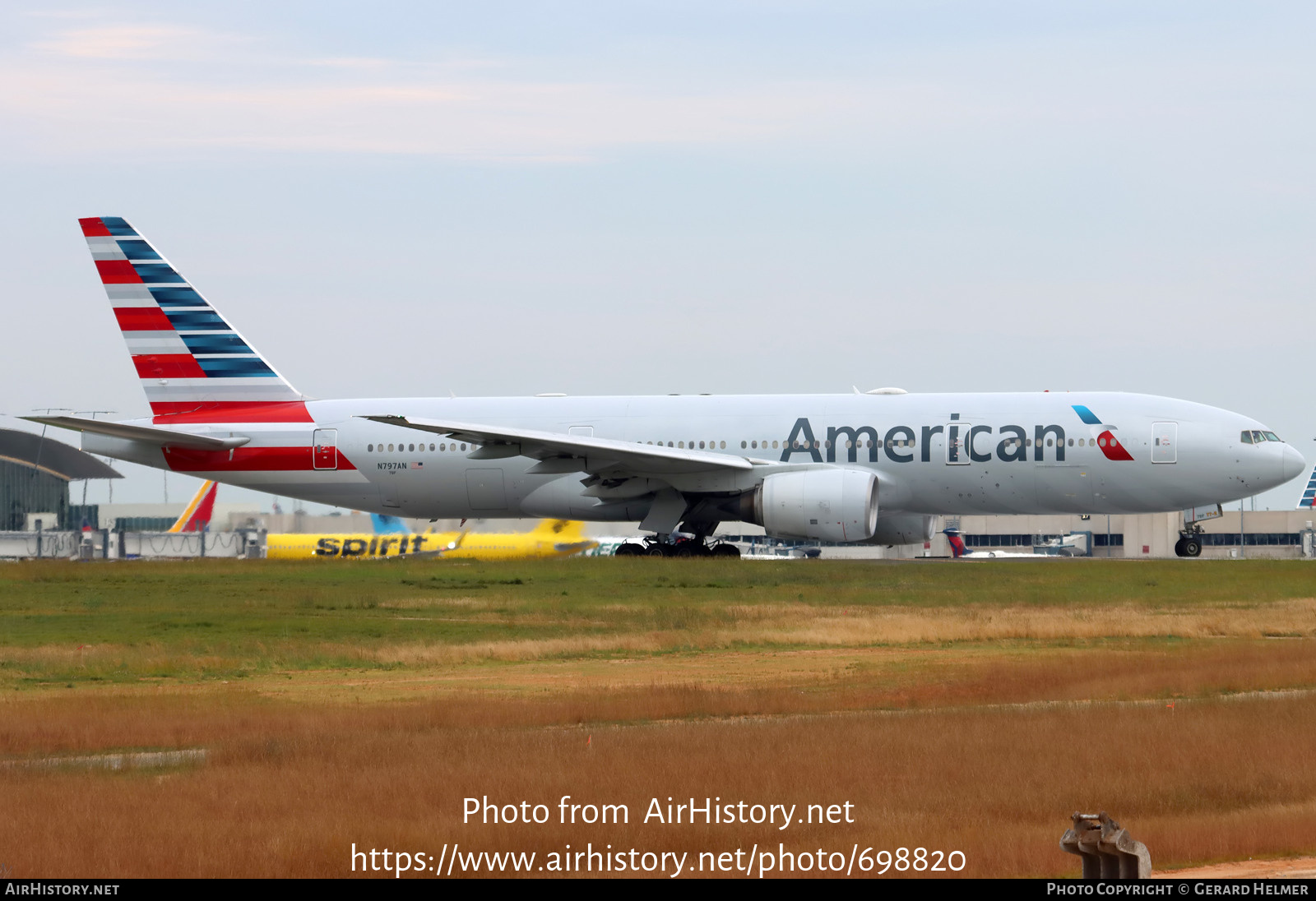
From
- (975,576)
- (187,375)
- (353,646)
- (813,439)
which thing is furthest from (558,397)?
(353,646)

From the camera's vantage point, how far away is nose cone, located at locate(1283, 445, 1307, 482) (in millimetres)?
32594

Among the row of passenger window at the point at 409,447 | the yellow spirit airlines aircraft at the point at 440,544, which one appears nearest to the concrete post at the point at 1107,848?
the row of passenger window at the point at 409,447

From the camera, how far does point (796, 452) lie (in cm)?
3372

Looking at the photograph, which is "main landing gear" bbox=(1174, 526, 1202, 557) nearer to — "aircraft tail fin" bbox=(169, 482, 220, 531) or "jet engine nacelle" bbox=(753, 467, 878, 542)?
"jet engine nacelle" bbox=(753, 467, 878, 542)

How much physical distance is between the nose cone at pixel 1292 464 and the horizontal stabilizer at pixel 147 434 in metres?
23.5

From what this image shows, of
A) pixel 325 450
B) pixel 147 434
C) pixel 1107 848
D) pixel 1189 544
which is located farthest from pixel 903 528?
pixel 1107 848

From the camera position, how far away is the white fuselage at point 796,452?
106ft

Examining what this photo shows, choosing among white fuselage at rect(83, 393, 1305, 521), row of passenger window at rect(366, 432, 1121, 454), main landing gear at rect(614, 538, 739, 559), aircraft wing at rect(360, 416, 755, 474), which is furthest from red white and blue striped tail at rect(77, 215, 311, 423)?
main landing gear at rect(614, 538, 739, 559)

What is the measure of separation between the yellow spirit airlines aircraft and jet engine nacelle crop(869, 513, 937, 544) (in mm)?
22072

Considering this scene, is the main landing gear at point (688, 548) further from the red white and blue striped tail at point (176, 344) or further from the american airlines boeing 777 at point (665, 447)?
the red white and blue striped tail at point (176, 344)

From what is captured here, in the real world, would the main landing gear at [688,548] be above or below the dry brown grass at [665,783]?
above

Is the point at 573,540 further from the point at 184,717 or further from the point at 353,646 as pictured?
the point at 184,717

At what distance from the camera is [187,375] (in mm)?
37750

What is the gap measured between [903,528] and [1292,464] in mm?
8419
